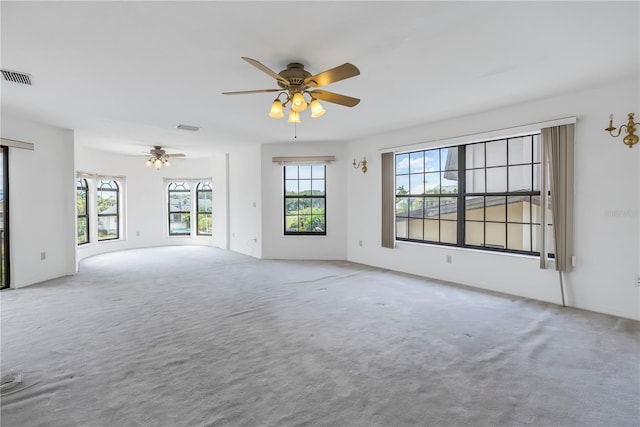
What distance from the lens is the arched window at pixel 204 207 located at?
9.37 m

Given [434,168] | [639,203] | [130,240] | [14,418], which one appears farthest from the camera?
[130,240]

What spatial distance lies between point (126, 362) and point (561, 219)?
15.2 feet

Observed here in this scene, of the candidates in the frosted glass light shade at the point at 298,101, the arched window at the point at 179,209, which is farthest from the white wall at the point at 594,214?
the arched window at the point at 179,209

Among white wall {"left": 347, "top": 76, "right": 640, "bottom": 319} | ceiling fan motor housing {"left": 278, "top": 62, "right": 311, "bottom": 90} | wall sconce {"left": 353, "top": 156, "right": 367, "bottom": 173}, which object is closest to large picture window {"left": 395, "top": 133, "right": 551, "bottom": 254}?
white wall {"left": 347, "top": 76, "right": 640, "bottom": 319}

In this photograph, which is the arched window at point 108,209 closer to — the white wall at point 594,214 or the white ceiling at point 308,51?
the white ceiling at point 308,51

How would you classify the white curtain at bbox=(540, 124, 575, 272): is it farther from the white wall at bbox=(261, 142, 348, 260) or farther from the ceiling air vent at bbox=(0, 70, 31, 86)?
the ceiling air vent at bbox=(0, 70, 31, 86)

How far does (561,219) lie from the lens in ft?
12.5

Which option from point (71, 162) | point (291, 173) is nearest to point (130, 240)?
point (71, 162)

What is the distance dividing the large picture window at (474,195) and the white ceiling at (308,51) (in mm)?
772

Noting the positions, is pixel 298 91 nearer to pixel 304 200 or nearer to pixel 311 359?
pixel 311 359

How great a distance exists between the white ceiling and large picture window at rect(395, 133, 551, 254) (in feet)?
2.53

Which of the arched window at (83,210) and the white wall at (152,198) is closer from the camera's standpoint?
the arched window at (83,210)

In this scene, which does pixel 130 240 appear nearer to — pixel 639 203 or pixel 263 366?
pixel 263 366

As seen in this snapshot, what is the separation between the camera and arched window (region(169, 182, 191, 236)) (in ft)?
30.8
